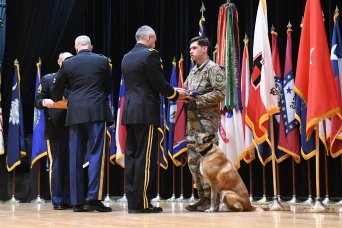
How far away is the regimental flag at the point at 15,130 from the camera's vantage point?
823 centimetres

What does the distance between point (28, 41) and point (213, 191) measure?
5.26m

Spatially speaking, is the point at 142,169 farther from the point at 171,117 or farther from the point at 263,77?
the point at 171,117

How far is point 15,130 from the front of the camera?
328 inches

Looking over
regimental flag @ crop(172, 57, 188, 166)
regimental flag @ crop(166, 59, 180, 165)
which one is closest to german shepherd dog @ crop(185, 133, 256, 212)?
regimental flag @ crop(172, 57, 188, 166)

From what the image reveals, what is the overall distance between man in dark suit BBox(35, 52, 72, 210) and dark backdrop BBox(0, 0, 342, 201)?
2.89 meters

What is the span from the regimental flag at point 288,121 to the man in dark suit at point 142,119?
2464 millimetres

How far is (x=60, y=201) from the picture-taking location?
5840 millimetres

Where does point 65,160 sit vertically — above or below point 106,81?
below

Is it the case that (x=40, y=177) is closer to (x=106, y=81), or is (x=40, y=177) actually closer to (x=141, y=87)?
(x=106, y=81)

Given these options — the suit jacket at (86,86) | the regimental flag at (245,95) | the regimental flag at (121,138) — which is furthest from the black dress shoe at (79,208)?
the regimental flag at (121,138)

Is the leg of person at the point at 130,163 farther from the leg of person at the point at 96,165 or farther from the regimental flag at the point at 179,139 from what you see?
the regimental flag at the point at 179,139

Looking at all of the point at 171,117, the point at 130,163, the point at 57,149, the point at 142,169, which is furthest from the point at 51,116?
the point at 171,117

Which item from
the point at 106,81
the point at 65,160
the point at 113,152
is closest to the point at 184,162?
the point at 113,152

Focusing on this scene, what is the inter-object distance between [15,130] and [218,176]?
4.43m
